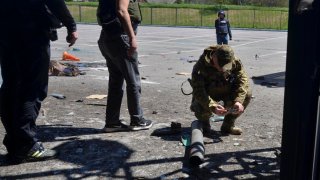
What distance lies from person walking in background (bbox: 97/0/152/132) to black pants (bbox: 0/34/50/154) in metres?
0.95

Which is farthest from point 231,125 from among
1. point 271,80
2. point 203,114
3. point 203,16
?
point 203,16

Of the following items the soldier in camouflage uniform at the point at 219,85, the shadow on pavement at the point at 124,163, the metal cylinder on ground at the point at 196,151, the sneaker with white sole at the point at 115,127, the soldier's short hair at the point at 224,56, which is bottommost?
the shadow on pavement at the point at 124,163

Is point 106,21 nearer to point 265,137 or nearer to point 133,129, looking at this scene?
point 133,129

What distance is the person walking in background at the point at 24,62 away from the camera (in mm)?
4047

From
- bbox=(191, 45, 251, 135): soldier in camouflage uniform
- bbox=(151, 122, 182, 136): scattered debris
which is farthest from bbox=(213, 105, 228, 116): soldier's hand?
bbox=(151, 122, 182, 136): scattered debris

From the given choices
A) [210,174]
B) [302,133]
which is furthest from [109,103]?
[302,133]

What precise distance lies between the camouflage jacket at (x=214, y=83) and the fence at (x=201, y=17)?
32575 mm

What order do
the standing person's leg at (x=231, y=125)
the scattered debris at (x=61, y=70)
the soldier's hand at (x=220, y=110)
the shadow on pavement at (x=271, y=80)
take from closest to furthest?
the soldier's hand at (x=220, y=110) < the standing person's leg at (x=231, y=125) < the shadow on pavement at (x=271, y=80) < the scattered debris at (x=61, y=70)

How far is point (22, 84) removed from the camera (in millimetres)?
4148

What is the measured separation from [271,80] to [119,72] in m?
5.13

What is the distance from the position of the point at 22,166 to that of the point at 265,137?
255 cm

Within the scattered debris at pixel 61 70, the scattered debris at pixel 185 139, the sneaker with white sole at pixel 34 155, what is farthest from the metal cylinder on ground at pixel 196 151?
the scattered debris at pixel 61 70

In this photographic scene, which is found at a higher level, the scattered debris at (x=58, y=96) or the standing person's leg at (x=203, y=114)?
the standing person's leg at (x=203, y=114)

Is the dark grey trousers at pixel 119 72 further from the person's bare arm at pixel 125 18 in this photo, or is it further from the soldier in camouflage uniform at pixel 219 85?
the soldier in camouflage uniform at pixel 219 85
